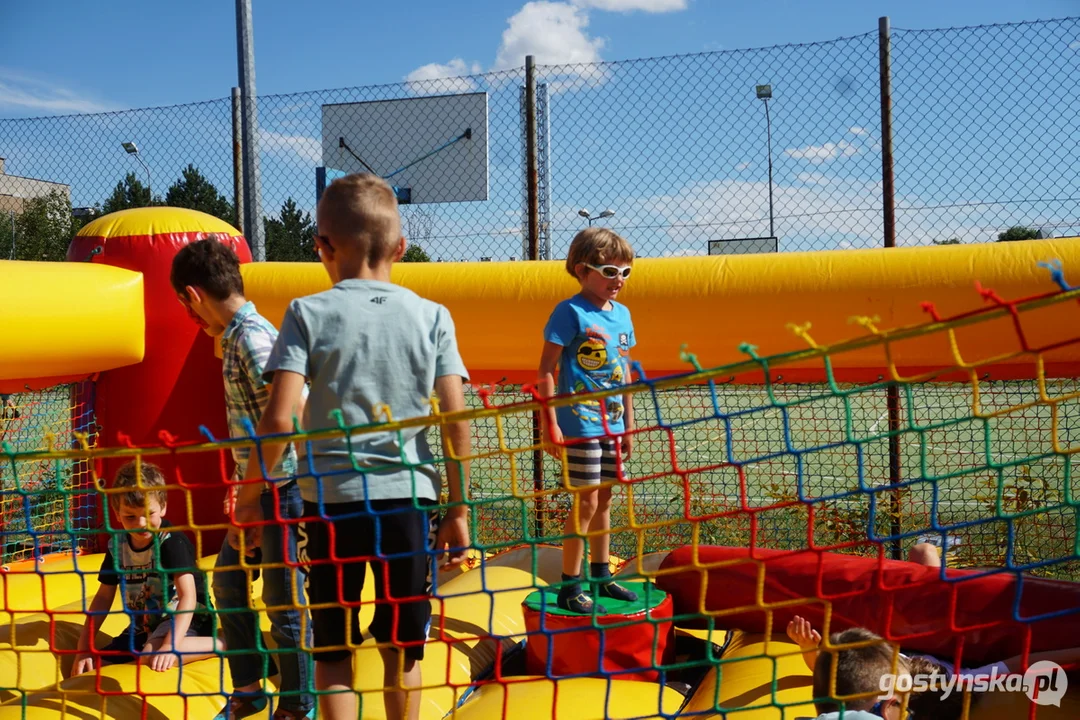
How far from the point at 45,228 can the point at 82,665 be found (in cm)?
1967

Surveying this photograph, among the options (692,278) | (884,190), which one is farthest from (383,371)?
(884,190)

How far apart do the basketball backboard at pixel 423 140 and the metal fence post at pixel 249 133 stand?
44cm

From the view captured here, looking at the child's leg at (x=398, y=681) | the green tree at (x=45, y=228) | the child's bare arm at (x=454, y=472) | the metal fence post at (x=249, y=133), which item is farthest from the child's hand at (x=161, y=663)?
the green tree at (x=45, y=228)

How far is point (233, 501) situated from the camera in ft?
7.61

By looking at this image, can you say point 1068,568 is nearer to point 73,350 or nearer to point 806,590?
point 806,590

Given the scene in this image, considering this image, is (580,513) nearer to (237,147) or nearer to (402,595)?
(402,595)

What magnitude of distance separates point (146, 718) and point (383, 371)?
122 centimetres

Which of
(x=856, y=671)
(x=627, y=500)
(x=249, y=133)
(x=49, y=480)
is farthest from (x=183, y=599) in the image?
(x=249, y=133)

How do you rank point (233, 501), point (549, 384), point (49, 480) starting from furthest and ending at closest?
1. point (49, 480)
2. point (549, 384)
3. point (233, 501)

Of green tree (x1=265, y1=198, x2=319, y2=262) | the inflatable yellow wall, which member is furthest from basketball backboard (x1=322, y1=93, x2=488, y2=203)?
green tree (x1=265, y1=198, x2=319, y2=262)

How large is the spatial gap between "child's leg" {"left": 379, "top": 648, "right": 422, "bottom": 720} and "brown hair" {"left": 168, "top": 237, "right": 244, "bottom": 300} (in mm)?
1044

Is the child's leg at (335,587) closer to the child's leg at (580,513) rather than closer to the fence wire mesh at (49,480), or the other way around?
the child's leg at (580,513)

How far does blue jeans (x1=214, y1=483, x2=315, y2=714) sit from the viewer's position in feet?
7.26

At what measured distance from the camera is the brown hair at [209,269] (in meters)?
2.37
